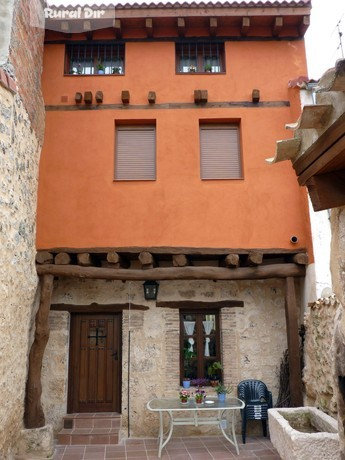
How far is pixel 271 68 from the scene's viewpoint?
8.12 meters

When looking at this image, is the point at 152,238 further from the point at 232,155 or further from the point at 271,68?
the point at 271,68

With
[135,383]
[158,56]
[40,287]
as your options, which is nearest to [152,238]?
[40,287]

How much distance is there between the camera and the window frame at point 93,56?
8.36 meters

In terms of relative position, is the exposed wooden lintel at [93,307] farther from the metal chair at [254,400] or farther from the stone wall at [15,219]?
the metal chair at [254,400]

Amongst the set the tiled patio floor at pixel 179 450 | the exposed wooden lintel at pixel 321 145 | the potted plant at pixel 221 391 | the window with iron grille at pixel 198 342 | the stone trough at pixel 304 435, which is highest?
the exposed wooden lintel at pixel 321 145

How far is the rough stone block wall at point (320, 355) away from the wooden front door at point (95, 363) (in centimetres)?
329

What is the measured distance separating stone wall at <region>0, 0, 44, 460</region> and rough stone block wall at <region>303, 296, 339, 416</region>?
439 centimetres

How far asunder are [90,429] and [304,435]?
3.76 metres

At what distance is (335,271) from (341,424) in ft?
3.23

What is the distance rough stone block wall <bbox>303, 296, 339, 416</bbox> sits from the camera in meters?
5.85

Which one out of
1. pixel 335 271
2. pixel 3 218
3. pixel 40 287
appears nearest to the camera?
pixel 335 271

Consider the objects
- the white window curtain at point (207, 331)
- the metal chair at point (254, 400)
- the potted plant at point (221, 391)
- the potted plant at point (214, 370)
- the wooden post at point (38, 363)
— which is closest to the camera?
the wooden post at point (38, 363)

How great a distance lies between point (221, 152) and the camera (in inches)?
311

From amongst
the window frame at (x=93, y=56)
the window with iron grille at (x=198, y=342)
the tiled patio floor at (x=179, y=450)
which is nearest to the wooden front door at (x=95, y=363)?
the tiled patio floor at (x=179, y=450)
